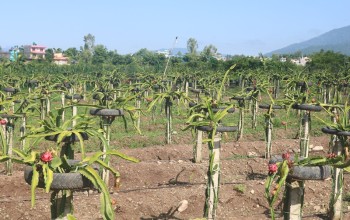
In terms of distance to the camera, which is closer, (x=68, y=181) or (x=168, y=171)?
(x=68, y=181)

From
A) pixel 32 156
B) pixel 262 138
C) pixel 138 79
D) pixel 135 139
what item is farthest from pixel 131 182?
pixel 138 79

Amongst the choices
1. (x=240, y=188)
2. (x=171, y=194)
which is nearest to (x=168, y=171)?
(x=171, y=194)

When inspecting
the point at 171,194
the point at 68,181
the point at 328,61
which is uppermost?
the point at 328,61

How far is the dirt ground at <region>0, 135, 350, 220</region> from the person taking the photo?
280 inches

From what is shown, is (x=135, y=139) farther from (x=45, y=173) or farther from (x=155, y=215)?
(x=45, y=173)

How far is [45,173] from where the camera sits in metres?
3.23

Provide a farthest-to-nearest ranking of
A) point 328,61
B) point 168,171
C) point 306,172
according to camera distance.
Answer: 1. point 328,61
2. point 168,171
3. point 306,172

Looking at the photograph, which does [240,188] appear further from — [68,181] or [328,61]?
[328,61]

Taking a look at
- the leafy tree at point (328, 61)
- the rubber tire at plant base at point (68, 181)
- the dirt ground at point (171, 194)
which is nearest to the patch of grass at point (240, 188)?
the dirt ground at point (171, 194)

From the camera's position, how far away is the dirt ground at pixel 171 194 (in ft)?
23.4

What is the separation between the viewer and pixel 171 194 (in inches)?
314

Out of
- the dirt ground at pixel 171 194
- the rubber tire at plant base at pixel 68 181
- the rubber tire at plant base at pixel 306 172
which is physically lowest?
the dirt ground at pixel 171 194

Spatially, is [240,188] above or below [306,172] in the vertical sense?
below

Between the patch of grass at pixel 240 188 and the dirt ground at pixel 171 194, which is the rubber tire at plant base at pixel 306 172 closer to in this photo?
the dirt ground at pixel 171 194
